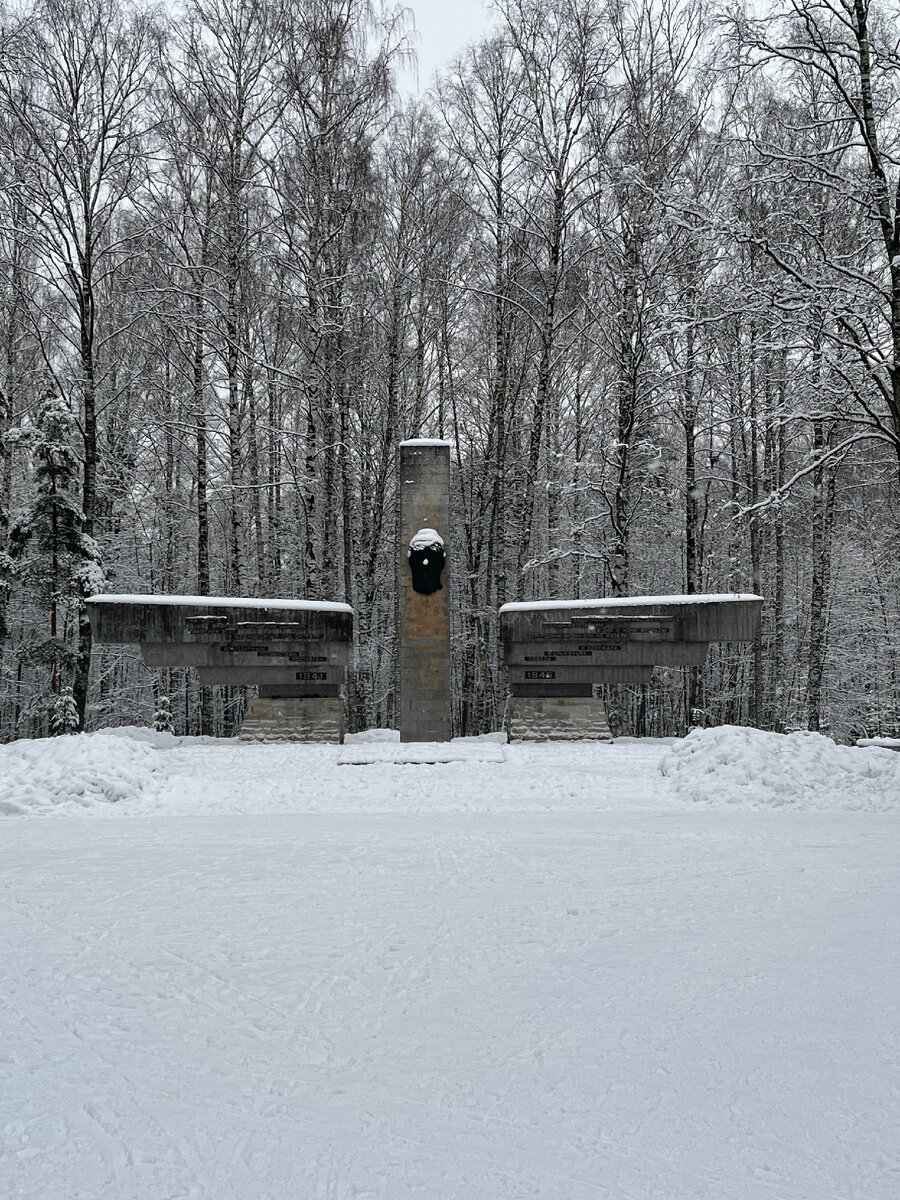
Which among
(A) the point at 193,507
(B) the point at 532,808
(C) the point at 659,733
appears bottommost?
(C) the point at 659,733

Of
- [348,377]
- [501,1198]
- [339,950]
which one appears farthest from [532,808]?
[348,377]

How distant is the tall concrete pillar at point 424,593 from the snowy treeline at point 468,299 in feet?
9.86

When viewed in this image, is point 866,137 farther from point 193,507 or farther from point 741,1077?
point 193,507

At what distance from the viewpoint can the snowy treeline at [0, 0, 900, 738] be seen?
10.7 m

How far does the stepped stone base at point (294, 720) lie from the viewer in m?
12.2

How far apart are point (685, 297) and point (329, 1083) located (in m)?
14.4

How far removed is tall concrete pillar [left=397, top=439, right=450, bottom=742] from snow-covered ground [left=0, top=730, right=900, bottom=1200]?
6408 mm

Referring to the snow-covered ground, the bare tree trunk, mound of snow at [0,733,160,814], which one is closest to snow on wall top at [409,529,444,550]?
mound of snow at [0,733,160,814]

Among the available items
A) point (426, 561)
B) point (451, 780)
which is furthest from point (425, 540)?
point (451, 780)

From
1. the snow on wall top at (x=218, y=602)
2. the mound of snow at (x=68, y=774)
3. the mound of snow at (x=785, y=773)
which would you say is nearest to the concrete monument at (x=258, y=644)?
the snow on wall top at (x=218, y=602)

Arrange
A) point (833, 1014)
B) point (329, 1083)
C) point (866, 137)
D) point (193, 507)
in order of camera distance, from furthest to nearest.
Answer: point (193, 507), point (866, 137), point (833, 1014), point (329, 1083)

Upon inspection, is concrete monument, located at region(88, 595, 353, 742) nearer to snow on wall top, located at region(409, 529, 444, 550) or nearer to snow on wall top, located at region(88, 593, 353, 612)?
snow on wall top, located at region(88, 593, 353, 612)

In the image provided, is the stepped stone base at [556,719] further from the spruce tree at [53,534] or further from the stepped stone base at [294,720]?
the spruce tree at [53,534]

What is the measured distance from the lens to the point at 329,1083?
2.42 meters
